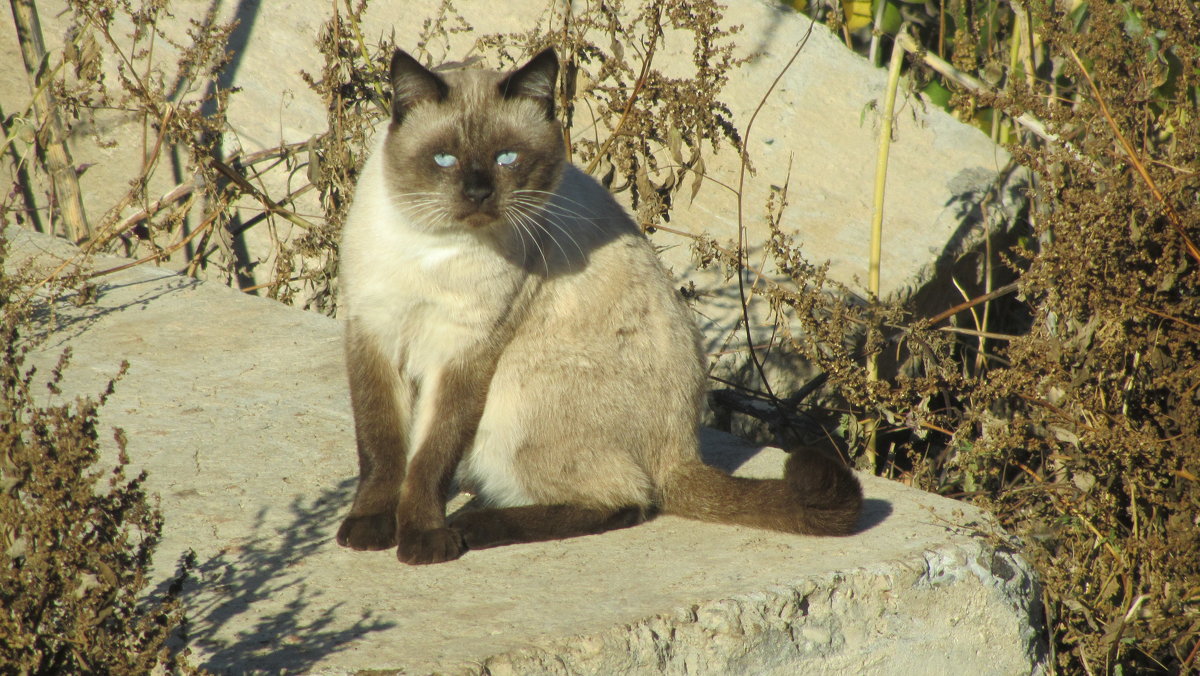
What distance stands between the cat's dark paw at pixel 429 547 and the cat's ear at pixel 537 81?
1361mm

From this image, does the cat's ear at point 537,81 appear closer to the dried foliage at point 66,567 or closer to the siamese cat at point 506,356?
the siamese cat at point 506,356

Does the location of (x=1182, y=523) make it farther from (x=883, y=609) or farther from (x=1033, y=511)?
(x=883, y=609)

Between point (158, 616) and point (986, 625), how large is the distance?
2330mm

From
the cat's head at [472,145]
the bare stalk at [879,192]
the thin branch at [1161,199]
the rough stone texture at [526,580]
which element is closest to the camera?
the rough stone texture at [526,580]

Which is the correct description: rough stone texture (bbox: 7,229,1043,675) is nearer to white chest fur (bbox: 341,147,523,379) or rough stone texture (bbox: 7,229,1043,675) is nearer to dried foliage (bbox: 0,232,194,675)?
dried foliage (bbox: 0,232,194,675)

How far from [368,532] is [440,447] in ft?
1.14

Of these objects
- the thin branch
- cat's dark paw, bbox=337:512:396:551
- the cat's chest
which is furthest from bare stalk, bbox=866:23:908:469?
cat's dark paw, bbox=337:512:396:551

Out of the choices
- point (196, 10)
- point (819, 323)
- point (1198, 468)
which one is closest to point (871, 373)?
point (819, 323)

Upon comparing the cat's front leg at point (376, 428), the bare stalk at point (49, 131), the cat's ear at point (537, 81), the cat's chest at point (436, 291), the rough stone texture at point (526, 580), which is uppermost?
the bare stalk at point (49, 131)

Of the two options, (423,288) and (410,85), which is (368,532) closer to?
(423,288)

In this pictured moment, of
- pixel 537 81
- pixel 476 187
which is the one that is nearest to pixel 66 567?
pixel 476 187

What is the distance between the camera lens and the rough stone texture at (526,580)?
2547 mm

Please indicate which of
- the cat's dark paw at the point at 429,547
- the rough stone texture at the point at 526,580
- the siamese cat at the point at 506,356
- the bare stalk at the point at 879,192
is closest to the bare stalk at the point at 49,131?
the rough stone texture at the point at 526,580

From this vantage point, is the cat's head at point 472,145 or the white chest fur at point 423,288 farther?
the white chest fur at point 423,288
